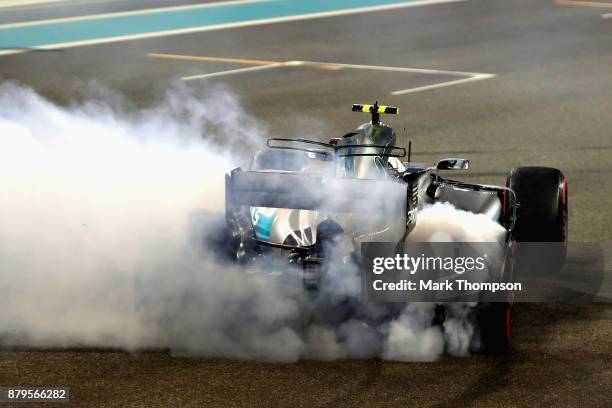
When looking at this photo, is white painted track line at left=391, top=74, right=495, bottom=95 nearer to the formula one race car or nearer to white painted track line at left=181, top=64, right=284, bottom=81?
white painted track line at left=181, top=64, right=284, bottom=81

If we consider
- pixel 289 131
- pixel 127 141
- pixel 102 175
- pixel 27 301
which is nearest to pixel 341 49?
pixel 289 131

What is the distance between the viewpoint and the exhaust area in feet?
26.1

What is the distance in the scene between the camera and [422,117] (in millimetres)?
16000

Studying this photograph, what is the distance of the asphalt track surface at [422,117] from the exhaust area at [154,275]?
0.25m

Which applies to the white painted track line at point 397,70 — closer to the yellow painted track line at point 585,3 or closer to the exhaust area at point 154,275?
the yellow painted track line at point 585,3

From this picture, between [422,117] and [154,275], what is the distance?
27.1ft

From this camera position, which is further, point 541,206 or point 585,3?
point 585,3

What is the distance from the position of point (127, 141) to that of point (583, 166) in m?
5.36

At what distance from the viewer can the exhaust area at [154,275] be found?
7.96m

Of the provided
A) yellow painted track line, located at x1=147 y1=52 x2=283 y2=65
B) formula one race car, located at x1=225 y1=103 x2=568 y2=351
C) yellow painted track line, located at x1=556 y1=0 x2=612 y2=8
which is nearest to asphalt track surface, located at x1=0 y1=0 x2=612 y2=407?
yellow painted track line, located at x1=147 y1=52 x2=283 y2=65

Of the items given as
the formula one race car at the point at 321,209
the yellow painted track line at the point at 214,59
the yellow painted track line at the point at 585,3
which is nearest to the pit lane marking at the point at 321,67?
the yellow painted track line at the point at 214,59

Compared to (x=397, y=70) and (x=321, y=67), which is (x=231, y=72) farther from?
(x=397, y=70)

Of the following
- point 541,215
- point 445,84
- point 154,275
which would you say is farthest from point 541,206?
point 445,84

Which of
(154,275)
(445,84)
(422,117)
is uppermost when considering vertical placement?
(445,84)
